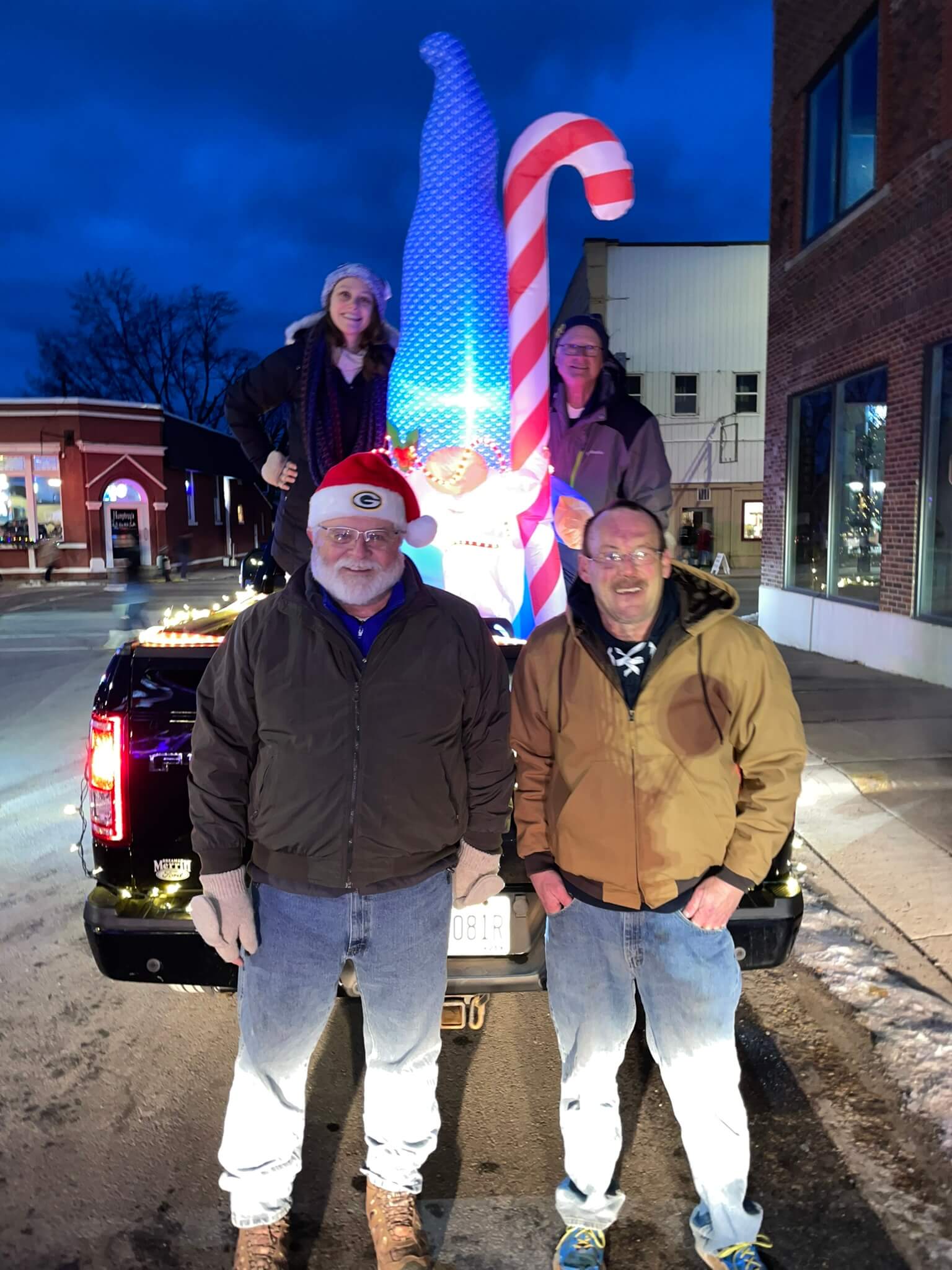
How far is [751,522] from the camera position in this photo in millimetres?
28688

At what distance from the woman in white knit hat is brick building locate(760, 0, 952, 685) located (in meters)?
7.21

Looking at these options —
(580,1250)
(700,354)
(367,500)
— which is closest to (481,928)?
(580,1250)

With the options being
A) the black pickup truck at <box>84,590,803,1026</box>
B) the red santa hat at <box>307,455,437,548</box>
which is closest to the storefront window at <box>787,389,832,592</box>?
the black pickup truck at <box>84,590,803,1026</box>

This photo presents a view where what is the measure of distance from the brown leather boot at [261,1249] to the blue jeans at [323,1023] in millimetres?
40

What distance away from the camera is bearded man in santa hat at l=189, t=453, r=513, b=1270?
2.13 m

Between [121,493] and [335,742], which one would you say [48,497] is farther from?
[335,742]

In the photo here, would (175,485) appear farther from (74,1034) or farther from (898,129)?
(74,1034)

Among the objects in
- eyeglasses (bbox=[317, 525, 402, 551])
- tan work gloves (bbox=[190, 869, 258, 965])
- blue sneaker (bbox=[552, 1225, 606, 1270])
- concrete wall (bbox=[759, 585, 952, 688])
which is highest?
eyeglasses (bbox=[317, 525, 402, 551])

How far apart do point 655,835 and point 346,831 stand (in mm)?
696

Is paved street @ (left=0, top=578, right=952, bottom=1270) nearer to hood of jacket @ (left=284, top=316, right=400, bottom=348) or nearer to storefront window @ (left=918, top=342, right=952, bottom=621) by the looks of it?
hood of jacket @ (left=284, top=316, right=400, bottom=348)

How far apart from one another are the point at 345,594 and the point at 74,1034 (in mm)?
2216

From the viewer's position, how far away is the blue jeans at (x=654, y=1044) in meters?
2.12

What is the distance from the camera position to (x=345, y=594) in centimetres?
222

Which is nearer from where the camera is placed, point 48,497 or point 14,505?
point 14,505
